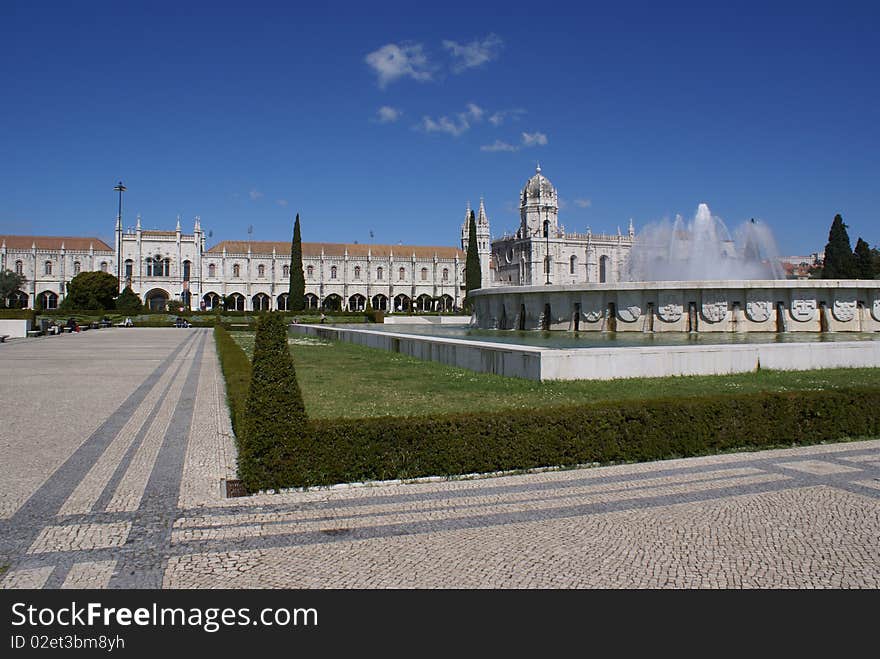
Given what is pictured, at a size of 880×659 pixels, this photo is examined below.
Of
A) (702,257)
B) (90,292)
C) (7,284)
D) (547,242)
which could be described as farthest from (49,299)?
(702,257)

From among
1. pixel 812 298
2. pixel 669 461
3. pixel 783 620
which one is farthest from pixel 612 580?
pixel 812 298

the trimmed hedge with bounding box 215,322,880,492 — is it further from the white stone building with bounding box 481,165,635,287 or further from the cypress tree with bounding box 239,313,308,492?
the white stone building with bounding box 481,165,635,287

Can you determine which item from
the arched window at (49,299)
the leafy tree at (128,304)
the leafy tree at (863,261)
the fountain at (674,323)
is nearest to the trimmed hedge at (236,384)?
the fountain at (674,323)

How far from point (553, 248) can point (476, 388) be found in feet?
245

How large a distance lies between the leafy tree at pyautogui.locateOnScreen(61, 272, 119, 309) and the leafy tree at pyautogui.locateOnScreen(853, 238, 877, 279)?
209 feet

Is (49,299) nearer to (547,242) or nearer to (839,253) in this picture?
(547,242)

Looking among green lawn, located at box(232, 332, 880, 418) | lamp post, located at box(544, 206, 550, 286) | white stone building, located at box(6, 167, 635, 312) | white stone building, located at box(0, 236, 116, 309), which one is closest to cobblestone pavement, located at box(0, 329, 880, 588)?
green lawn, located at box(232, 332, 880, 418)

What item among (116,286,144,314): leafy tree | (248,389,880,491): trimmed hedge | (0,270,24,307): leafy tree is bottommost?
(248,389,880,491): trimmed hedge

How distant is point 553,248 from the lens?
271 ft

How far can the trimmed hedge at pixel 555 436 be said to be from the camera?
220 inches

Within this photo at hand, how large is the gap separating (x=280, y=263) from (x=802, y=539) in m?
77.6

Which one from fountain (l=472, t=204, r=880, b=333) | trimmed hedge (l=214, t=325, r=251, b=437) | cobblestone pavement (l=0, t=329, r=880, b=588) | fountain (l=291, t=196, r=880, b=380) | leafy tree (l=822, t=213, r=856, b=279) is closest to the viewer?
cobblestone pavement (l=0, t=329, r=880, b=588)

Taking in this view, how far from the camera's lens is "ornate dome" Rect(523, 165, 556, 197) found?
274ft

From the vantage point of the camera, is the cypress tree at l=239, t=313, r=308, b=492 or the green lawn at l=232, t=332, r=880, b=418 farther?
the green lawn at l=232, t=332, r=880, b=418
